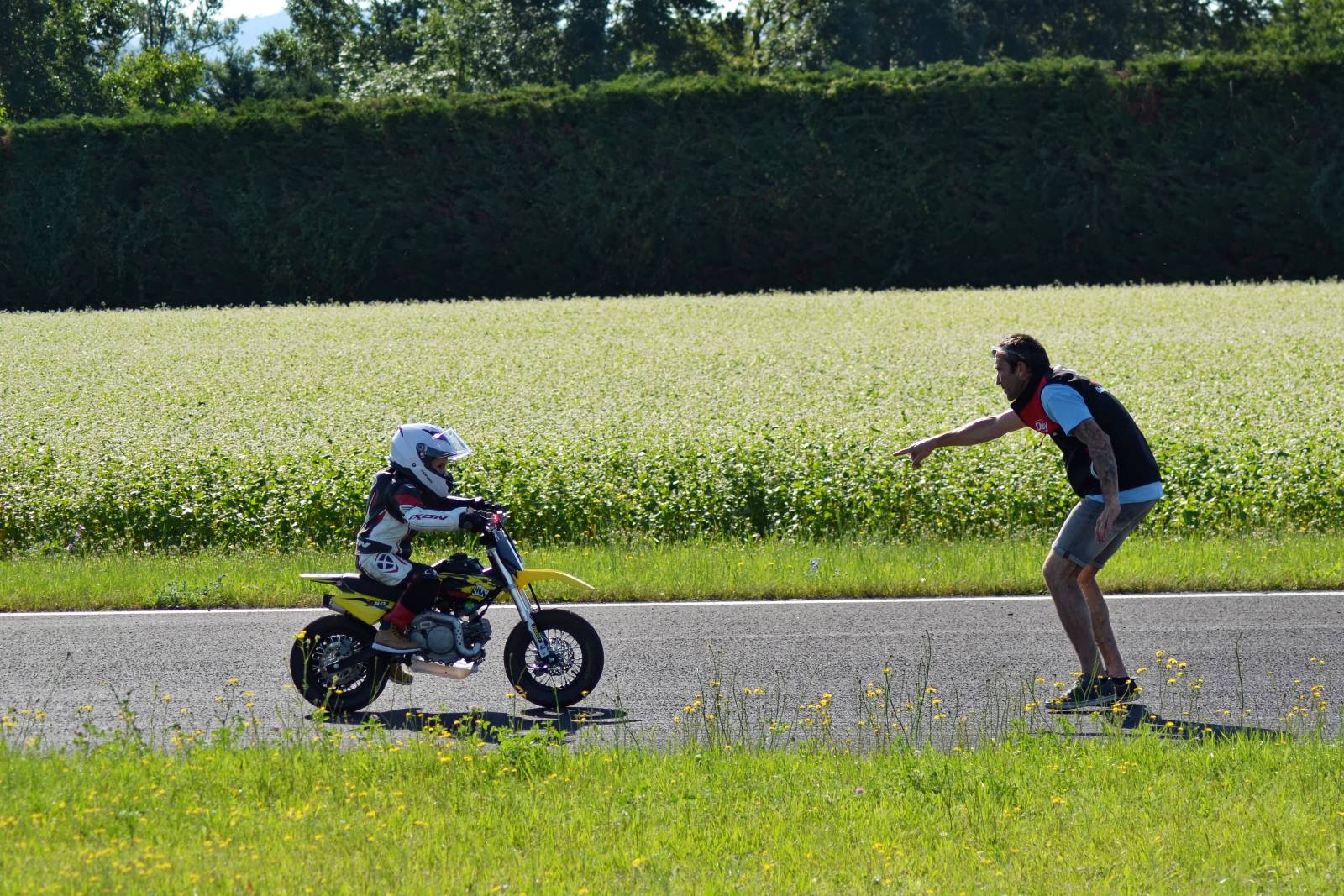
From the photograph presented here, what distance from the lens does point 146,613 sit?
33.7 ft

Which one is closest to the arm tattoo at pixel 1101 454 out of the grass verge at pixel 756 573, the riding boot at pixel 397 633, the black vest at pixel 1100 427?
the black vest at pixel 1100 427

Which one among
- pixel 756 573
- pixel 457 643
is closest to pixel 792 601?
pixel 756 573

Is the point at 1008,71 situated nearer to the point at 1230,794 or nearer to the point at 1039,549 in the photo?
the point at 1039,549

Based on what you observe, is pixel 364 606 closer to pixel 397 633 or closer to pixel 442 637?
pixel 397 633

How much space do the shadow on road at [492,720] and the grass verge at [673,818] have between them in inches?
28.2

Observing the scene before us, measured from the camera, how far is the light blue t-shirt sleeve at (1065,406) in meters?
7.52

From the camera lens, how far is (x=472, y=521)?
7.56m

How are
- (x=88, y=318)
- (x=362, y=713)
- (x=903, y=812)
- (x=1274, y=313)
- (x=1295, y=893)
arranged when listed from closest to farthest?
(x=1295, y=893), (x=903, y=812), (x=362, y=713), (x=1274, y=313), (x=88, y=318)

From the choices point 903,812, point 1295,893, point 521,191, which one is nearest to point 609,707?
point 903,812

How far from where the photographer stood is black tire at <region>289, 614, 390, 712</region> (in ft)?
25.6

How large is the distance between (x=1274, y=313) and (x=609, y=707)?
23.5m

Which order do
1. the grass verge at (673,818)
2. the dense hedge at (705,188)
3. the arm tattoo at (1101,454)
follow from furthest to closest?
the dense hedge at (705,188), the arm tattoo at (1101,454), the grass verge at (673,818)

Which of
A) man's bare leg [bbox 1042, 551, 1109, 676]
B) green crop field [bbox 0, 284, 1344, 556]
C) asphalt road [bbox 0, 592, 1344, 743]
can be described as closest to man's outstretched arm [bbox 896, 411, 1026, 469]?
man's bare leg [bbox 1042, 551, 1109, 676]

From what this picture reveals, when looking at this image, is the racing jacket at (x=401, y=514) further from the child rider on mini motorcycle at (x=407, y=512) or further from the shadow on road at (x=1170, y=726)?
the shadow on road at (x=1170, y=726)
